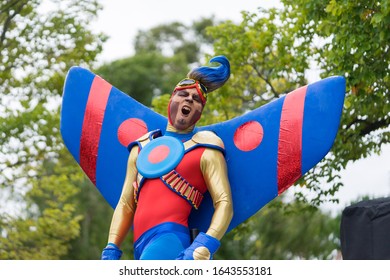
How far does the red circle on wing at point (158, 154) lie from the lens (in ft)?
21.7

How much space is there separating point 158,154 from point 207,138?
41cm

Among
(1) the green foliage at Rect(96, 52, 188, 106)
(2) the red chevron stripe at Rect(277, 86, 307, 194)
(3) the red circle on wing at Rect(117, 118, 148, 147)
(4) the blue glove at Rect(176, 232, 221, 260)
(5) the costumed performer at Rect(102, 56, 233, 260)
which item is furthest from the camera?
(1) the green foliage at Rect(96, 52, 188, 106)

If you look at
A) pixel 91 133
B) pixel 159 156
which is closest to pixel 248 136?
pixel 159 156

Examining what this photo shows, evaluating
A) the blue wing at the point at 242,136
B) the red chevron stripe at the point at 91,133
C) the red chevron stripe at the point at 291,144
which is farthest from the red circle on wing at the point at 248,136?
the red chevron stripe at the point at 91,133

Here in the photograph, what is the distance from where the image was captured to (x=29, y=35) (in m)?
13.7

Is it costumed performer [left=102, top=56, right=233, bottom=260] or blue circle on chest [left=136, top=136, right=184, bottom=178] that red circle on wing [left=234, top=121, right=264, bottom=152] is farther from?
blue circle on chest [left=136, top=136, right=184, bottom=178]

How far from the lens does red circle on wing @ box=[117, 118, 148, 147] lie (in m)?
7.17

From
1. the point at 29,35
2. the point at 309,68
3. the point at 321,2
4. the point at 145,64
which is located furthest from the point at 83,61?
the point at 145,64

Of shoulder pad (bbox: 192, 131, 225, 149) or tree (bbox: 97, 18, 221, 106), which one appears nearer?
shoulder pad (bbox: 192, 131, 225, 149)

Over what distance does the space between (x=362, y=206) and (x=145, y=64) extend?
22474mm

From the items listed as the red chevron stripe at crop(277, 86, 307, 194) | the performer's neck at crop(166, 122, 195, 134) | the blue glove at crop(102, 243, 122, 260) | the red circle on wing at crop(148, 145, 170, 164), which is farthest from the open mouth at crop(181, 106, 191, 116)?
the blue glove at crop(102, 243, 122, 260)

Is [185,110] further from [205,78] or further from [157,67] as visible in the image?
[157,67]

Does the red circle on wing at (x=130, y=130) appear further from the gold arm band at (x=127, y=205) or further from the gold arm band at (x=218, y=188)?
→ the gold arm band at (x=218, y=188)

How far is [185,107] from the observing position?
6.72 meters
